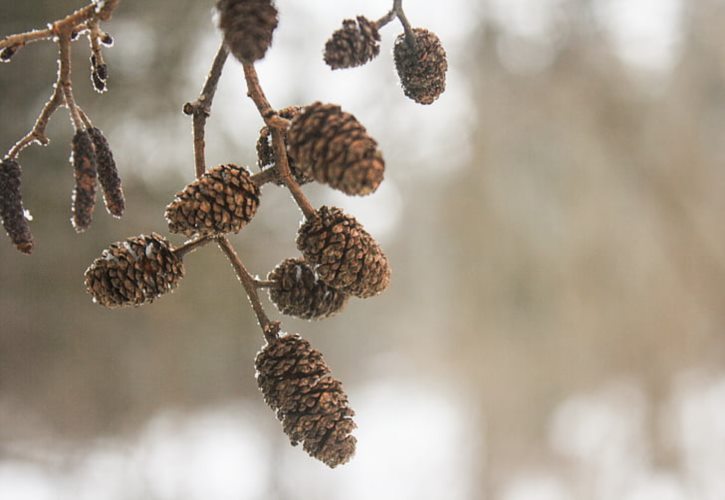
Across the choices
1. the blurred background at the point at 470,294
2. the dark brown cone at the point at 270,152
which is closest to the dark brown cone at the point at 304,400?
the dark brown cone at the point at 270,152

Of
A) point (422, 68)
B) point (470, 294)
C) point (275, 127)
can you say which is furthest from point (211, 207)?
point (470, 294)

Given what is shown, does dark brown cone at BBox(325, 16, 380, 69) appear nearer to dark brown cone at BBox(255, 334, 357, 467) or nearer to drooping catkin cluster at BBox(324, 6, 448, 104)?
drooping catkin cluster at BBox(324, 6, 448, 104)

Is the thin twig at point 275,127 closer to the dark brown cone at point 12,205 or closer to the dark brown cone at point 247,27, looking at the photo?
the dark brown cone at point 247,27

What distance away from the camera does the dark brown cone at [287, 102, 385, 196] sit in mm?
324

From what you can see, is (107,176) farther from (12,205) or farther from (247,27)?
(247,27)

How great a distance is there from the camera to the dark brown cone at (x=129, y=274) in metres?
0.41

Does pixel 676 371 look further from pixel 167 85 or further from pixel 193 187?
pixel 193 187

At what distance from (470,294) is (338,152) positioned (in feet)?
13.3

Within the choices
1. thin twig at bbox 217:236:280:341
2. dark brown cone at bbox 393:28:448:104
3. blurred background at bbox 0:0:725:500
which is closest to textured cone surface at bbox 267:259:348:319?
thin twig at bbox 217:236:280:341

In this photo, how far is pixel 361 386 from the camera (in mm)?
4352

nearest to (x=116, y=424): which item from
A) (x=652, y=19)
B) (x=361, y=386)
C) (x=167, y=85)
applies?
(x=167, y=85)

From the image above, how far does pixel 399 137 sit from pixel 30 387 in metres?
2.27

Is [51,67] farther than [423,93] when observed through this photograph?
Yes

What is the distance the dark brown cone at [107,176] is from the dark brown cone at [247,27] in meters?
0.15
